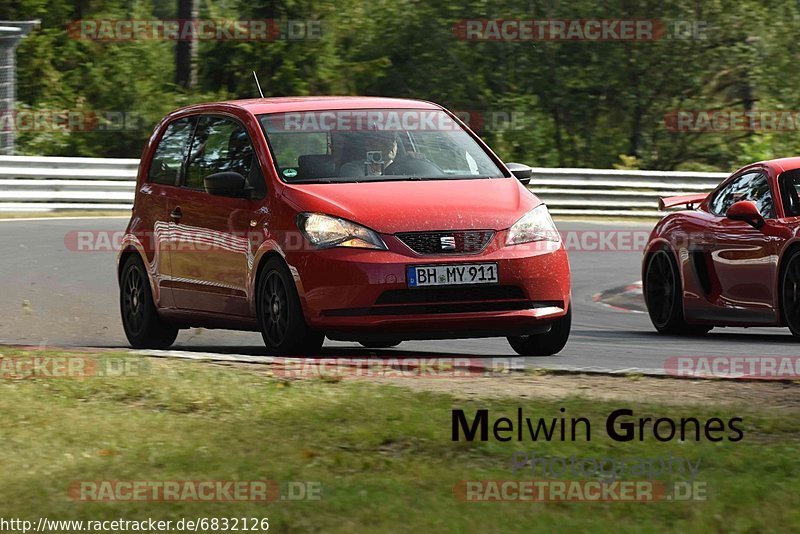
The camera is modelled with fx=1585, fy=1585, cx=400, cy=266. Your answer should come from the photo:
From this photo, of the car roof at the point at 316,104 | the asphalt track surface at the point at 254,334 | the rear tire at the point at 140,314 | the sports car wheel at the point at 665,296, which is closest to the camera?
the asphalt track surface at the point at 254,334

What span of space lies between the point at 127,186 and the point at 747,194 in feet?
47.3

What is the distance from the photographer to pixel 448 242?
370 inches

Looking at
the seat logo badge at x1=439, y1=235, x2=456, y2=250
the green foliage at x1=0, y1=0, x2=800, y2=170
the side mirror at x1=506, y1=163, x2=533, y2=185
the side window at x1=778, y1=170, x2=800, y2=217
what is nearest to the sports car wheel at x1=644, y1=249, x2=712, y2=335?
the side window at x1=778, y1=170, x2=800, y2=217

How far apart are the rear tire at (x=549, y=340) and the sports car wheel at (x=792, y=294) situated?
1.81 m

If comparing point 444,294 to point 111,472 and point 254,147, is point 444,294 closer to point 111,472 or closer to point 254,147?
point 254,147

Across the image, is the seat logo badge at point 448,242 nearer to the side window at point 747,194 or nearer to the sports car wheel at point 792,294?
the sports car wheel at point 792,294

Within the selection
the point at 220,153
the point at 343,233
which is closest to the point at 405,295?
the point at 343,233

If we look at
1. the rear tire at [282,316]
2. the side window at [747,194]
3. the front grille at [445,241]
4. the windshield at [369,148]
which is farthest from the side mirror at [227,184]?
the side window at [747,194]

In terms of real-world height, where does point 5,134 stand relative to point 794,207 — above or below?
below

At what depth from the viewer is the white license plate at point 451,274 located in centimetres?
938

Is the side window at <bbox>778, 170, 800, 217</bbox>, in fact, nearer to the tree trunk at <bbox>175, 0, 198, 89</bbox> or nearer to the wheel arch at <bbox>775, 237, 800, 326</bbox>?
the wheel arch at <bbox>775, 237, 800, 326</bbox>

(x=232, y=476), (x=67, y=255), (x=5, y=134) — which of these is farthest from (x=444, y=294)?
(x=5, y=134)

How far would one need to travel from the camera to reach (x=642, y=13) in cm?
A: 3331

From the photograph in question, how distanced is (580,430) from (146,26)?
30.1m
